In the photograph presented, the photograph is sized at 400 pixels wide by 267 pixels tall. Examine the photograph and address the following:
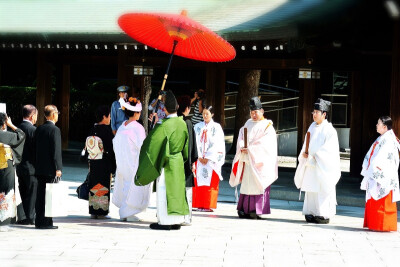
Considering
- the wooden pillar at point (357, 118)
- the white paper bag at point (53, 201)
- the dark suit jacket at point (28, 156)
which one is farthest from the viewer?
the wooden pillar at point (357, 118)

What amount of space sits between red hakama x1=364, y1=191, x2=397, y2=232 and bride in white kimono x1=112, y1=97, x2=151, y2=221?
278 cm

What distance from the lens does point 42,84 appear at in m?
18.6

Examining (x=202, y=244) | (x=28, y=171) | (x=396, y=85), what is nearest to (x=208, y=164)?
(x=28, y=171)

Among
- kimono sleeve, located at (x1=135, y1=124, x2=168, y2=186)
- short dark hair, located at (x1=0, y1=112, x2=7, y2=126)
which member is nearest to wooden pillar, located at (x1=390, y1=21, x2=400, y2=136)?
kimono sleeve, located at (x1=135, y1=124, x2=168, y2=186)

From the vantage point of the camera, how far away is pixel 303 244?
29.0 feet

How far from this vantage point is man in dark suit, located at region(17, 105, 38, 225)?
9.44m

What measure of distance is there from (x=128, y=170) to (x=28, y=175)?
4.26 feet

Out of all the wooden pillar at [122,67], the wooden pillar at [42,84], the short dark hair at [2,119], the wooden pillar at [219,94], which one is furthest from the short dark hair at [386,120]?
the wooden pillar at [42,84]

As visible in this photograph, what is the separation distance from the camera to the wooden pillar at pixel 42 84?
1856 cm

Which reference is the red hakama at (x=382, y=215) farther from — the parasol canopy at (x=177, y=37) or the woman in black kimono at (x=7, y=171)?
the woman in black kimono at (x=7, y=171)

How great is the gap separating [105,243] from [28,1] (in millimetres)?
12794

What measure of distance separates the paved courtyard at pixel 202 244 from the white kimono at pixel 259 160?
1.60 ft

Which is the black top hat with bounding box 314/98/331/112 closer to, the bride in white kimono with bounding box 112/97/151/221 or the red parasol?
the red parasol

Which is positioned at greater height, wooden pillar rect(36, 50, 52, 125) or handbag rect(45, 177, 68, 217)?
wooden pillar rect(36, 50, 52, 125)
